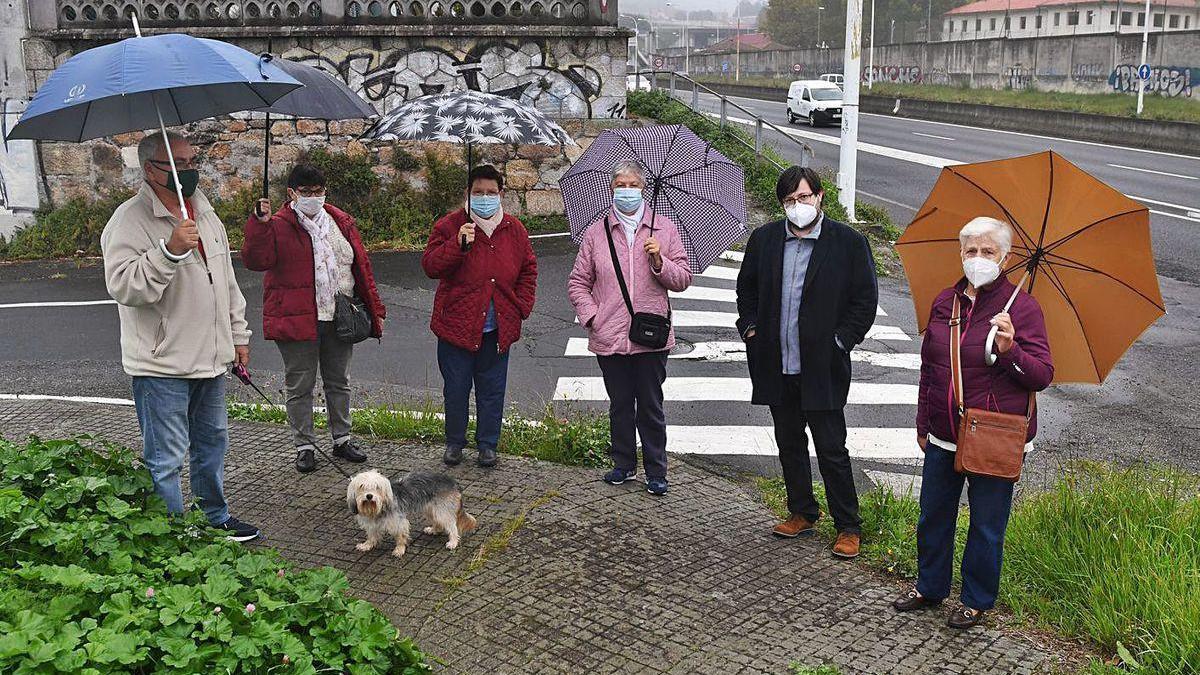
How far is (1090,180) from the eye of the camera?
16.6 ft

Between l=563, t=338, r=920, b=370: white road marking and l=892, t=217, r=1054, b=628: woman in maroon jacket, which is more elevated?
l=892, t=217, r=1054, b=628: woman in maroon jacket

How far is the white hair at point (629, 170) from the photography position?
6.80 metres

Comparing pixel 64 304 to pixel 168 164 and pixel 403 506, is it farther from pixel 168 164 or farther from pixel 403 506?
pixel 403 506

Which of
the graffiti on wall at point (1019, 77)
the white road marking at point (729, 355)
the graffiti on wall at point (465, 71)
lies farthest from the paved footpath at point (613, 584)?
the graffiti on wall at point (1019, 77)

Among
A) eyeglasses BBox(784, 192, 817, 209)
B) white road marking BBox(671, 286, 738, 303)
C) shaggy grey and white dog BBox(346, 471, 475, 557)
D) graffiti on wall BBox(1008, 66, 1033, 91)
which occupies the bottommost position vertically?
white road marking BBox(671, 286, 738, 303)

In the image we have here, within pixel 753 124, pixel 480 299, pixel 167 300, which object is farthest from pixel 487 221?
pixel 753 124

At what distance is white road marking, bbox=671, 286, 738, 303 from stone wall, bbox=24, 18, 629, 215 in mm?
3758

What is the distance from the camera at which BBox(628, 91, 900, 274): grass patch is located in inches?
645

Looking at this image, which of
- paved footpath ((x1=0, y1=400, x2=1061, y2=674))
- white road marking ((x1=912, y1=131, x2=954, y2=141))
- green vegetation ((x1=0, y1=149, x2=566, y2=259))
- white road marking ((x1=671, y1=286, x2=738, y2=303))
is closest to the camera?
paved footpath ((x1=0, y1=400, x2=1061, y2=674))

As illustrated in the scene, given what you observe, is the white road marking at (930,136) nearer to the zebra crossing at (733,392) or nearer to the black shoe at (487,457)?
the zebra crossing at (733,392)

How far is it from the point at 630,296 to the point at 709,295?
6.67 m

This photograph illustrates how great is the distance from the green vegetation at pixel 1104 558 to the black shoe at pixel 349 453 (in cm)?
298

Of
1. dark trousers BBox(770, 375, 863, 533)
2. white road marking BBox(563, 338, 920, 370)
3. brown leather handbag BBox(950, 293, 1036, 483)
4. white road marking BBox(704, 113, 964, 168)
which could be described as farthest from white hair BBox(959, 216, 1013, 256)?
white road marking BBox(704, 113, 964, 168)

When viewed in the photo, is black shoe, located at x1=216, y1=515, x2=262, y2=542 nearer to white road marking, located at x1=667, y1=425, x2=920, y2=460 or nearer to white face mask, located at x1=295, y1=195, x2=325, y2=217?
white face mask, located at x1=295, y1=195, x2=325, y2=217
